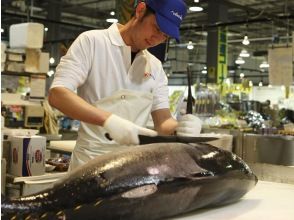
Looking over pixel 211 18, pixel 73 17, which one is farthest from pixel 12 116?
pixel 73 17

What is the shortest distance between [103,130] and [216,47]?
13.0 metres

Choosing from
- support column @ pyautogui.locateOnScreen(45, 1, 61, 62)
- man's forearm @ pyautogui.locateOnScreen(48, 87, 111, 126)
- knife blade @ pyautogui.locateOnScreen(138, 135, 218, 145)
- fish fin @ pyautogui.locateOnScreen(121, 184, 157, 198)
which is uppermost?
support column @ pyautogui.locateOnScreen(45, 1, 61, 62)

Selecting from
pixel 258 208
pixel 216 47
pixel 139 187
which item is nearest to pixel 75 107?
pixel 139 187

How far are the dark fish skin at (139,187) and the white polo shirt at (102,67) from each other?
0.76 meters

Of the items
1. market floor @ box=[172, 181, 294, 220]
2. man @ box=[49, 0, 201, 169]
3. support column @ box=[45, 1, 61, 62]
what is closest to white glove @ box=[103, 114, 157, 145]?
man @ box=[49, 0, 201, 169]

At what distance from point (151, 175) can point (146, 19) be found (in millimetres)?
1067

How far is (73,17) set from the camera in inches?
759

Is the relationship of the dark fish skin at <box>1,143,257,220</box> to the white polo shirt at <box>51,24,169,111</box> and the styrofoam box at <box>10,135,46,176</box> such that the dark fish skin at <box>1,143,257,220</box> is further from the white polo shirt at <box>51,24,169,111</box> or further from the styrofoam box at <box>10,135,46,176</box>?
the styrofoam box at <box>10,135,46,176</box>

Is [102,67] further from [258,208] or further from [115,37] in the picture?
[258,208]

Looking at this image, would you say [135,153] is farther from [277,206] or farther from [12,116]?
[12,116]

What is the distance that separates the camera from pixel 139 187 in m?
1.49

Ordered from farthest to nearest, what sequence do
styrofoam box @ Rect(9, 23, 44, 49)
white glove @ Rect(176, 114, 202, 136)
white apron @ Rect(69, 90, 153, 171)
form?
styrofoam box @ Rect(9, 23, 44, 49) → white apron @ Rect(69, 90, 153, 171) → white glove @ Rect(176, 114, 202, 136)

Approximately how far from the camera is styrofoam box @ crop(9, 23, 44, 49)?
660 centimetres

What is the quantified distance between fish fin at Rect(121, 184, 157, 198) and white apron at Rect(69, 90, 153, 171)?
910 millimetres
